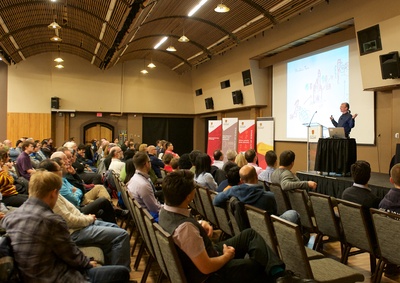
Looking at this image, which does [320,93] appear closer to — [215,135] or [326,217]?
[215,135]

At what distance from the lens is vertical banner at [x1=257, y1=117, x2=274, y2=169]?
11198mm

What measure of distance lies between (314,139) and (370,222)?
517 centimetres

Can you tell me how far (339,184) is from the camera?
6.27 meters

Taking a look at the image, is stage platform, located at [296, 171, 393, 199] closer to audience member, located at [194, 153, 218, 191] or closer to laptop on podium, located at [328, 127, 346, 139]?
laptop on podium, located at [328, 127, 346, 139]

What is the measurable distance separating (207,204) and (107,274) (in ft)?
7.13

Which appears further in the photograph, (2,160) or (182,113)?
(182,113)

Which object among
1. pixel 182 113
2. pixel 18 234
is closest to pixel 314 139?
pixel 18 234

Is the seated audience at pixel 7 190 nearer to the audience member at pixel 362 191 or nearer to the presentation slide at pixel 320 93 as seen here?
the audience member at pixel 362 191

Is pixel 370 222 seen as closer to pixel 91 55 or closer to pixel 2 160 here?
pixel 2 160

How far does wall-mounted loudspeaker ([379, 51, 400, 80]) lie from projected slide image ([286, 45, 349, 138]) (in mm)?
1763

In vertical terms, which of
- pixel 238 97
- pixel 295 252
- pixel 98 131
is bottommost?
pixel 295 252

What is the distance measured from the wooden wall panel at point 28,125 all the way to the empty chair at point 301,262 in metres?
15.0

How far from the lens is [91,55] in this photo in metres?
15.7

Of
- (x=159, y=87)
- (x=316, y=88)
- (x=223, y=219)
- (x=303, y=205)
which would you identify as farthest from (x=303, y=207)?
(x=159, y=87)
